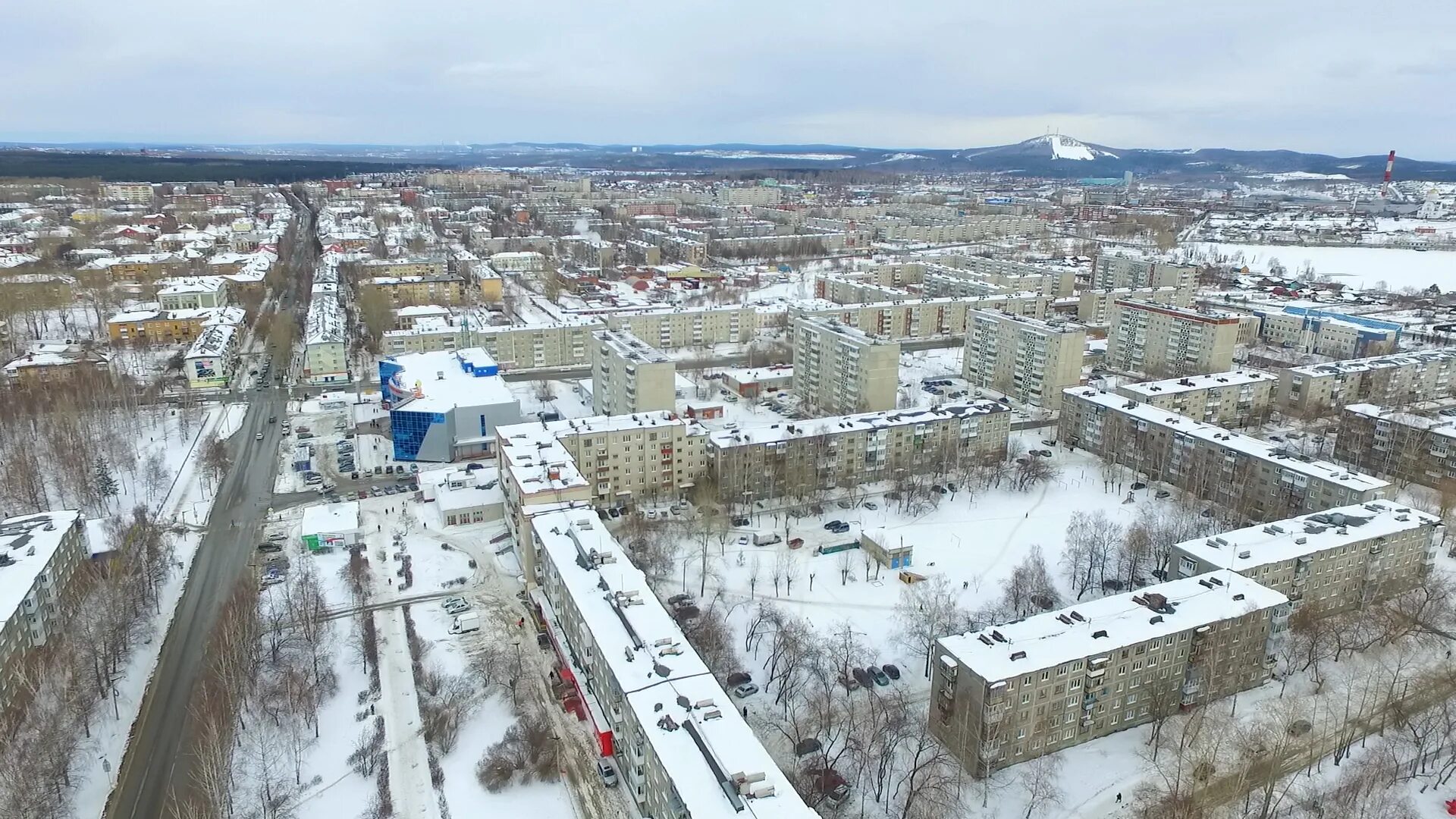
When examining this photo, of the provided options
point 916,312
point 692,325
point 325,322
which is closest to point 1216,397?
point 916,312

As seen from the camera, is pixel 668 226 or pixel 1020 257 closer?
pixel 1020 257

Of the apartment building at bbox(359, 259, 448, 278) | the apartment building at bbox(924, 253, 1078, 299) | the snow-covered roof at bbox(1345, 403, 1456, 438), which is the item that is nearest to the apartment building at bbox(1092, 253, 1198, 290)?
the apartment building at bbox(924, 253, 1078, 299)

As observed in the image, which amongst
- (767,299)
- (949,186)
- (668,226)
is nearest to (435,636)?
(767,299)

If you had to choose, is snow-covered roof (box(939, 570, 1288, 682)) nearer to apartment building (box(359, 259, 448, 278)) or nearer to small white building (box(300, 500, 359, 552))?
small white building (box(300, 500, 359, 552))

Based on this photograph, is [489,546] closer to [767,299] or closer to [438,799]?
[438,799]

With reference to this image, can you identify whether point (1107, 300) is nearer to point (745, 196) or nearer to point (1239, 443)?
point (1239, 443)
